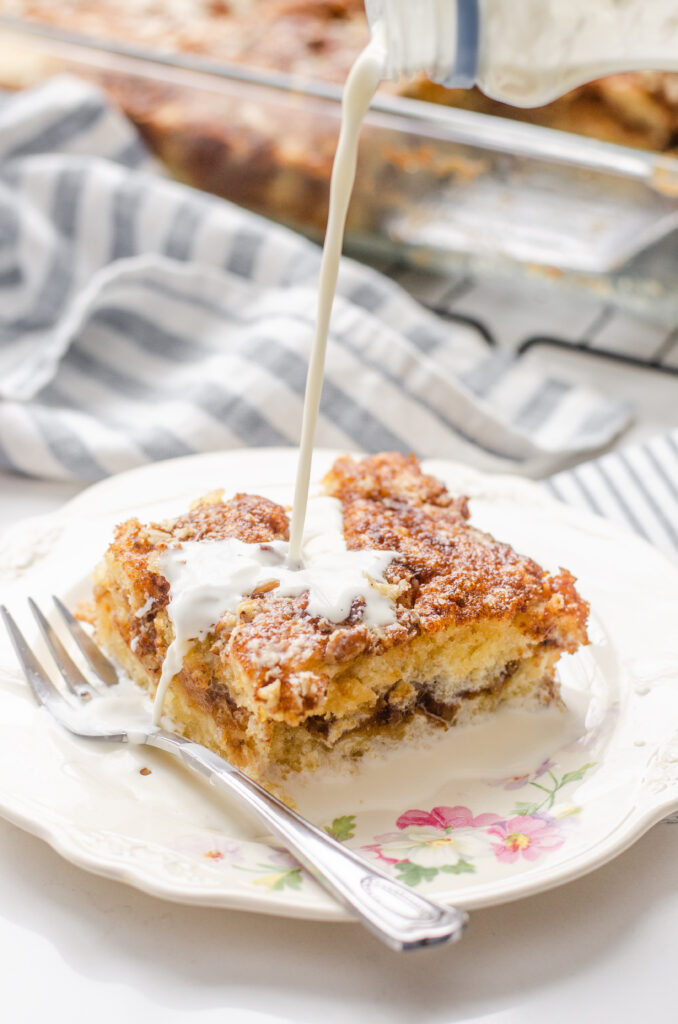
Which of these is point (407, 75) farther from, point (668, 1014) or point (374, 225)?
point (374, 225)

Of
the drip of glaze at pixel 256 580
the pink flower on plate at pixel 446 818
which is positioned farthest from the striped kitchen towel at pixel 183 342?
the pink flower on plate at pixel 446 818

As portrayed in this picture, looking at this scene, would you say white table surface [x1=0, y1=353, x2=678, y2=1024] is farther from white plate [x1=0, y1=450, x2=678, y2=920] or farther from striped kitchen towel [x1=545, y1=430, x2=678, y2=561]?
striped kitchen towel [x1=545, y1=430, x2=678, y2=561]

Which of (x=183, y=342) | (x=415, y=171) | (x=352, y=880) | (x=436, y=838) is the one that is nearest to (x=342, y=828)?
(x=436, y=838)

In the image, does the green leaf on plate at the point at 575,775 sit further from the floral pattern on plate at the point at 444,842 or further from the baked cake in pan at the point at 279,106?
the baked cake in pan at the point at 279,106

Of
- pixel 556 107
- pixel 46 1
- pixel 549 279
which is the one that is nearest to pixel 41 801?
pixel 549 279

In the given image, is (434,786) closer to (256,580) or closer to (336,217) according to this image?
(256,580)

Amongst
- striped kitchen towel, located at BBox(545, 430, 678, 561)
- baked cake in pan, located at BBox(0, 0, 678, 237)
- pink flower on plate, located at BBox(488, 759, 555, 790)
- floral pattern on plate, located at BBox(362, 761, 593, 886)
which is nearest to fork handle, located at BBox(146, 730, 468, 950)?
floral pattern on plate, located at BBox(362, 761, 593, 886)

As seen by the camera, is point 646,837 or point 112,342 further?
point 112,342
